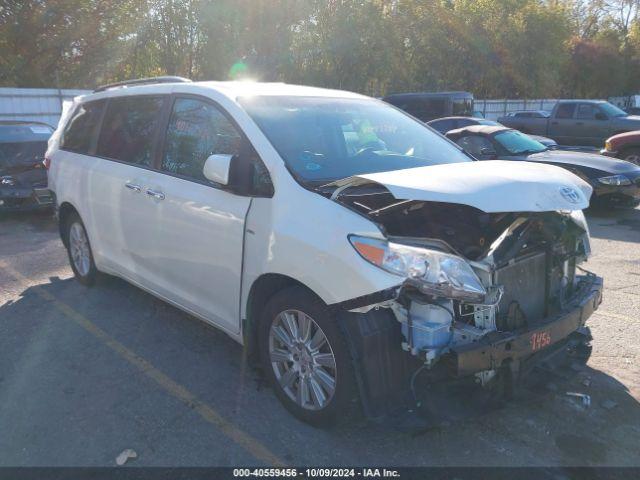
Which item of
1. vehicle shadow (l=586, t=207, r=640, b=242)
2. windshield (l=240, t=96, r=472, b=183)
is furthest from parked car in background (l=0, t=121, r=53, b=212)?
vehicle shadow (l=586, t=207, r=640, b=242)

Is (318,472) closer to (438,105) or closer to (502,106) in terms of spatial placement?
(438,105)

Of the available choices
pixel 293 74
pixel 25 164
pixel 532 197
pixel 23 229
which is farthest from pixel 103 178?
pixel 293 74

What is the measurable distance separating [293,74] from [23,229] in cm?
1799

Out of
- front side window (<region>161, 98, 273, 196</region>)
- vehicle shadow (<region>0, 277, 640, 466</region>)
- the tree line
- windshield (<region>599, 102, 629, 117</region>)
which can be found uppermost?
the tree line

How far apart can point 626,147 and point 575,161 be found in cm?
465

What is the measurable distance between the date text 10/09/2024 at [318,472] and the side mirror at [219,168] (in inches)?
63.0

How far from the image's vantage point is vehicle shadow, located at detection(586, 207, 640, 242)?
802cm

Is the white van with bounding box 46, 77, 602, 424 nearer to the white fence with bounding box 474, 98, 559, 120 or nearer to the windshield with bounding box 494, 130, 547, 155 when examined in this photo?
the windshield with bounding box 494, 130, 547, 155

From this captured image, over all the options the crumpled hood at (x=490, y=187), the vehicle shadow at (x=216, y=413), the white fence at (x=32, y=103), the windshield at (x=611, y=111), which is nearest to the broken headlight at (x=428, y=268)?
the crumpled hood at (x=490, y=187)

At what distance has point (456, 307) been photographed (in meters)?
2.89

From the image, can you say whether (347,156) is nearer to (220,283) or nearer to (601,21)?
(220,283)

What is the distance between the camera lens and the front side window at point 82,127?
5.31 metres

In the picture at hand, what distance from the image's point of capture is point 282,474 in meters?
2.89

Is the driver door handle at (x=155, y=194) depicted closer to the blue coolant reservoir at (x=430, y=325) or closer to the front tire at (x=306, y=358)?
the front tire at (x=306, y=358)
